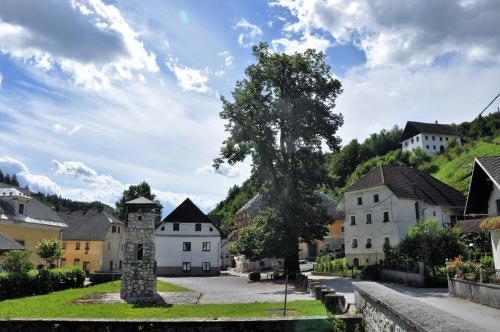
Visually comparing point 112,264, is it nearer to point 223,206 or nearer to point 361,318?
point 361,318

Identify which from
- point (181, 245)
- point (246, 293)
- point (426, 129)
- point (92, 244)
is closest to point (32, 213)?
point (92, 244)

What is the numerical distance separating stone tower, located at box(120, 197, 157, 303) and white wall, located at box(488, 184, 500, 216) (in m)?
19.6

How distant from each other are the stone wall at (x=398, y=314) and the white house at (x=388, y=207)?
33.4 meters

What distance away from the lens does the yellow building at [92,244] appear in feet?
200

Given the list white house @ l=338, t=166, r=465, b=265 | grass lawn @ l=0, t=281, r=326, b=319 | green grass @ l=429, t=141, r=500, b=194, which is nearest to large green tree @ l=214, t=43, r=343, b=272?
white house @ l=338, t=166, r=465, b=265

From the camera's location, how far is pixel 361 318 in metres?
12.3

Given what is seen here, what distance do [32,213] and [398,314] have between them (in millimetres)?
45814

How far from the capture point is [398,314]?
26.5ft

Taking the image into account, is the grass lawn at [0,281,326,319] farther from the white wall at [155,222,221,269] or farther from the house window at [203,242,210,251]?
the house window at [203,242,210,251]

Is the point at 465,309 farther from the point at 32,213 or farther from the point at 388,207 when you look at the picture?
the point at 32,213

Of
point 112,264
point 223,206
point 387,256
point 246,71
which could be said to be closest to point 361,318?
point 387,256

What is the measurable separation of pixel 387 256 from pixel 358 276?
4.14 m

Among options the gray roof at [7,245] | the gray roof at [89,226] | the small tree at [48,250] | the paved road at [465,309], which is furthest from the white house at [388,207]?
the gray roof at [89,226]

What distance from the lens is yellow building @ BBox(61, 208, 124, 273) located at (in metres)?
61.0
